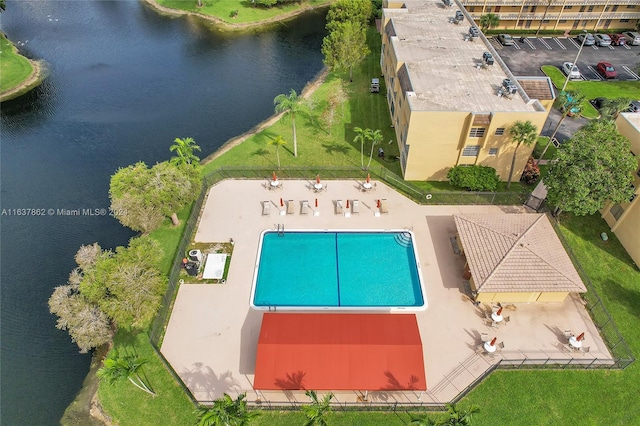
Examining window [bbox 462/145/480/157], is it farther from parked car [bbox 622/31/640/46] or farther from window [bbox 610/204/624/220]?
parked car [bbox 622/31/640/46]

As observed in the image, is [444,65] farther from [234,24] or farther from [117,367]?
[234,24]

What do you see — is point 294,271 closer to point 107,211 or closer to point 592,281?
point 107,211

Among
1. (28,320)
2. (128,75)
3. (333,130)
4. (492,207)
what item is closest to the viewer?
(28,320)

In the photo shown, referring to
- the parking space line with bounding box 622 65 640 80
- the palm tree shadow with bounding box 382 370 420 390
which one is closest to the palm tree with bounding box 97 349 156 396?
the palm tree shadow with bounding box 382 370 420 390

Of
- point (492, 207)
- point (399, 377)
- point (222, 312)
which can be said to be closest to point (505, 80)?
point (492, 207)

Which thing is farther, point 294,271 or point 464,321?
point 294,271

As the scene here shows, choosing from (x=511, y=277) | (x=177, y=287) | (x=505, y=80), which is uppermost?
(x=505, y=80)

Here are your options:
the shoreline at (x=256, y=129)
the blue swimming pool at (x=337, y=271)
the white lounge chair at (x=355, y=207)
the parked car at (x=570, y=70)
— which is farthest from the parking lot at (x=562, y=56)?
the blue swimming pool at (x=337, y=271)
